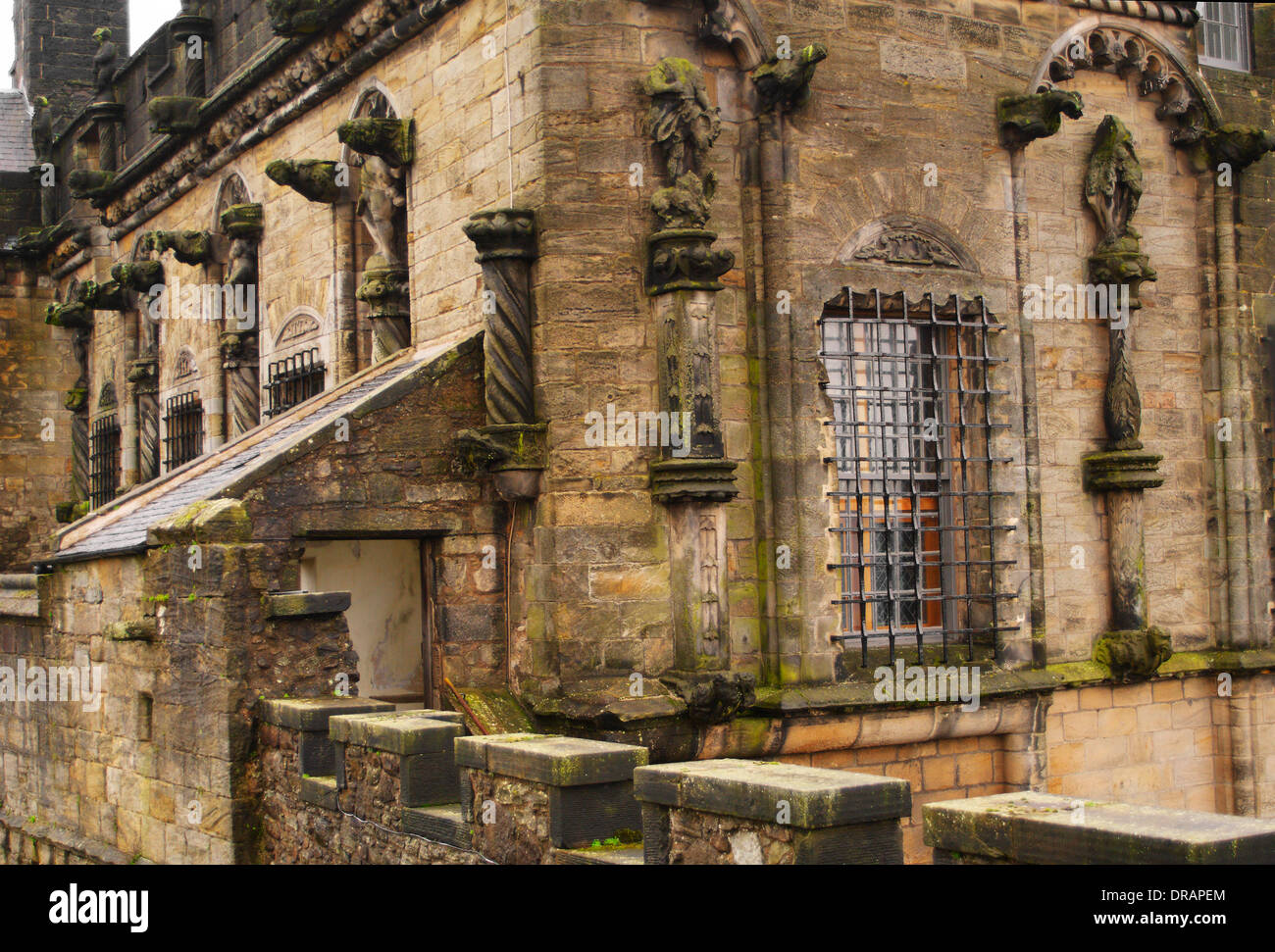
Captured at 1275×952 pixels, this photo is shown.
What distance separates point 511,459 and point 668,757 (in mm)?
2006

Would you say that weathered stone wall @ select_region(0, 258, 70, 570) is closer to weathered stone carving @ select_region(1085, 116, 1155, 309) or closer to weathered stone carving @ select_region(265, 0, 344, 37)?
weathered stone carving @ select_region(265, 0, 344, 37)

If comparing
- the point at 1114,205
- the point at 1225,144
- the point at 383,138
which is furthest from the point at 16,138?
the point at 1225,144

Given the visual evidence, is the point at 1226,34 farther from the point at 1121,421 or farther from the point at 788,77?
the point at 788,77

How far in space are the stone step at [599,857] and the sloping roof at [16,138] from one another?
66.5ft

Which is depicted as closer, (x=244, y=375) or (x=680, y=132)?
(x=680, y=132)

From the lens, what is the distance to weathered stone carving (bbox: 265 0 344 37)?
11.8 meters

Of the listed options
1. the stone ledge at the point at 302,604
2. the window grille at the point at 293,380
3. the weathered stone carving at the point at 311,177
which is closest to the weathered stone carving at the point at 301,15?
the weathered stone carving at the point at 311,177

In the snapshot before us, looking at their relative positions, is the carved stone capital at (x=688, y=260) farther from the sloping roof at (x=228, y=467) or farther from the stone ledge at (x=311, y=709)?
the stone ledge at (x=311, y=709)

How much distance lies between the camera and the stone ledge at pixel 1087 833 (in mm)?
3727

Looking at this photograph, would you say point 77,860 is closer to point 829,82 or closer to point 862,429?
point 862,429

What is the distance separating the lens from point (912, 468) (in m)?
9.97

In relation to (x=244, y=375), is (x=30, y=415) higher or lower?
higher

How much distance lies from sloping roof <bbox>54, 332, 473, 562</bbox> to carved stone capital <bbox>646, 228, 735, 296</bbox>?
56.9 inches

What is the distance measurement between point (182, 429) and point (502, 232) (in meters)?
8.76
